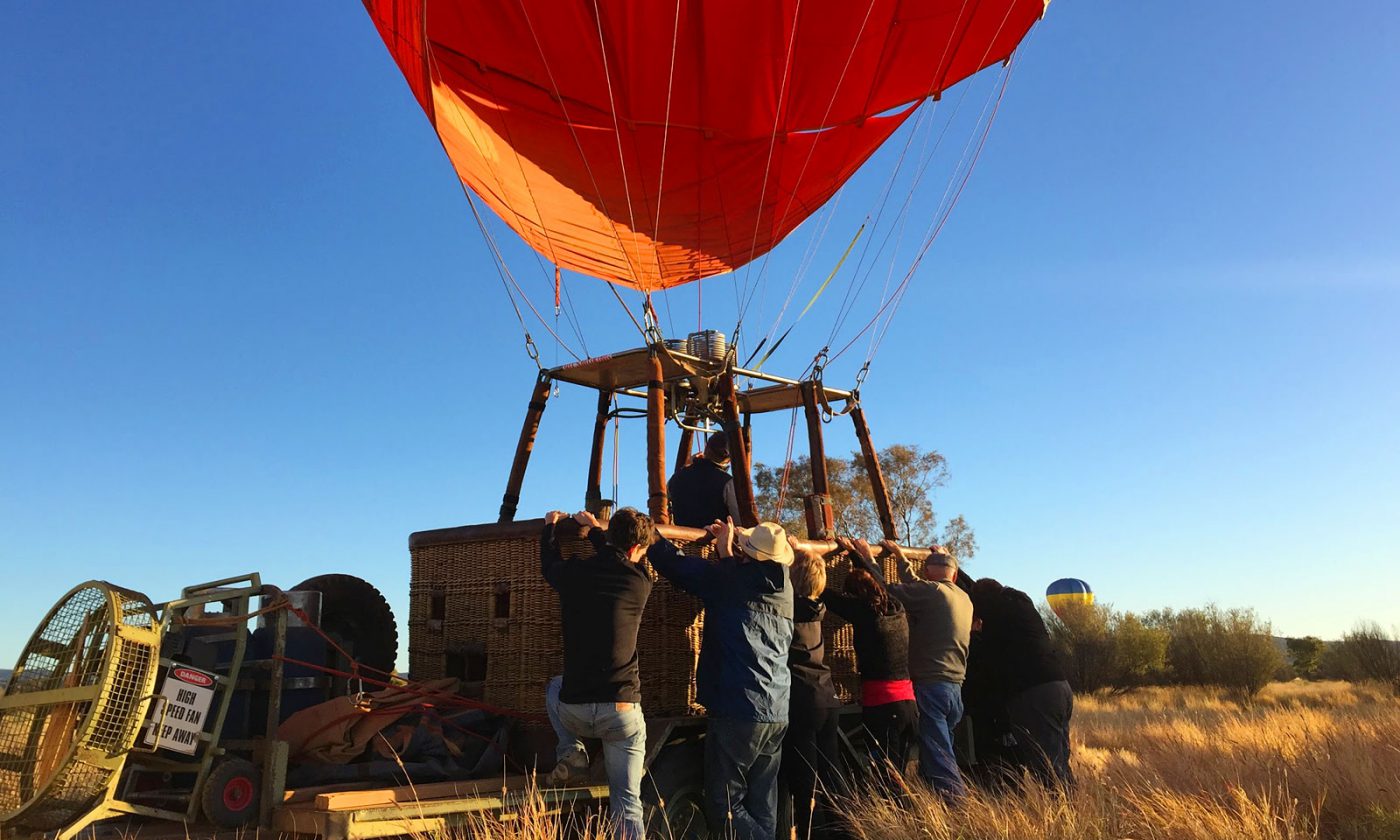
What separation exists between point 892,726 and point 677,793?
1.60 meters

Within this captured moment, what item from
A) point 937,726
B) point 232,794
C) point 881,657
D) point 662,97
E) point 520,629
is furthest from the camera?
point 662,97

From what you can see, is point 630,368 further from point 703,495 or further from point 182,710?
point 182,710

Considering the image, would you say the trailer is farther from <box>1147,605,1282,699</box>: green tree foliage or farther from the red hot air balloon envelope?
<box>1147,605,1282,699</box>: green tree foliage

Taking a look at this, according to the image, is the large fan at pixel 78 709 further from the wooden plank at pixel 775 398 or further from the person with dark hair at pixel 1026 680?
the wooden plank at pixel 775 398

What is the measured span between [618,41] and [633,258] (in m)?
2.52

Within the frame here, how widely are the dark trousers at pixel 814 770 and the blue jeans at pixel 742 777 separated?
14.7 inches

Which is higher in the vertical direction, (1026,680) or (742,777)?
(1026,680)

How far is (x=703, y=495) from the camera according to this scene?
746 cm

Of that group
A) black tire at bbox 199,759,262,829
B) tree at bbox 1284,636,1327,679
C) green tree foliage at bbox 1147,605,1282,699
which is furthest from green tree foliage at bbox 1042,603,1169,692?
black tire at bbox 199,759,262,829

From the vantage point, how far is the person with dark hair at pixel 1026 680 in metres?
6.89

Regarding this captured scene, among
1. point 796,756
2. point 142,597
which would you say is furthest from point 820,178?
point 142,597

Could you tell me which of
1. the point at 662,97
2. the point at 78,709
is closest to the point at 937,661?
the point at 78,709

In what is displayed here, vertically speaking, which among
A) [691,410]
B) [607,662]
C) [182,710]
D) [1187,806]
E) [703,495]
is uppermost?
[691,410]

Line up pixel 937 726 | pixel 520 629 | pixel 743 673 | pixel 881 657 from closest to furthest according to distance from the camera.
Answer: pixel 743 673 → pixel 520 629 → pixel 881 657 → pixel 937 726
